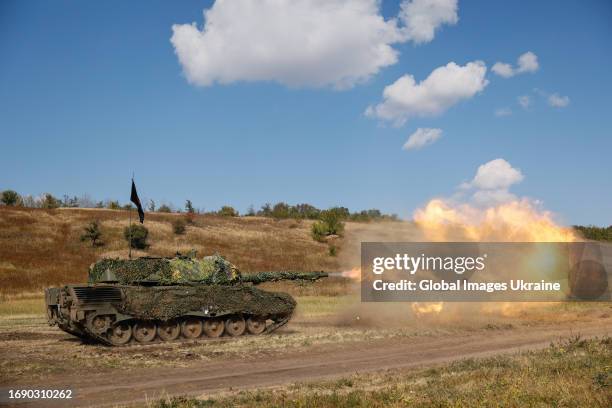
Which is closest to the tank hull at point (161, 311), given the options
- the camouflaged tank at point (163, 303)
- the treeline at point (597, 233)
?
the camouflaged tank at point (163, 303)

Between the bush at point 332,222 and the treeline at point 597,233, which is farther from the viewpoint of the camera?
the bush at point 332,222

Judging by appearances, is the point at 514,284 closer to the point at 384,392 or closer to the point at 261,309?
the point at 261,309

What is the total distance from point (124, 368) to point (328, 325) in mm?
11204

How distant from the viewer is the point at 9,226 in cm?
5959

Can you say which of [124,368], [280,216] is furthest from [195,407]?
[280,216]

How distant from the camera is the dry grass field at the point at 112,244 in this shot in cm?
4775

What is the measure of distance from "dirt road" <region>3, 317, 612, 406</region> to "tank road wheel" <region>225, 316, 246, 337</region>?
4.07 meters

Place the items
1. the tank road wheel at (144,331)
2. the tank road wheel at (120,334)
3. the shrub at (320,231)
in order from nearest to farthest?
the tank road wheel at (120,334), the tank road wheel at (144,331), the shrub at (320,231)

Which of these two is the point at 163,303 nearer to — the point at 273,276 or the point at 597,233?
the point at 273,276

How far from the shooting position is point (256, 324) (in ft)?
75.9

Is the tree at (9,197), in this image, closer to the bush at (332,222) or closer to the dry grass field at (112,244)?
the dry grass field at (112,244)

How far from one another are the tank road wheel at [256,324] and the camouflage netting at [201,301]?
37cm

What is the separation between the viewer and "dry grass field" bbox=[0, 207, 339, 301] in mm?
47750

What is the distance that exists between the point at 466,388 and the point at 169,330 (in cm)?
1277
